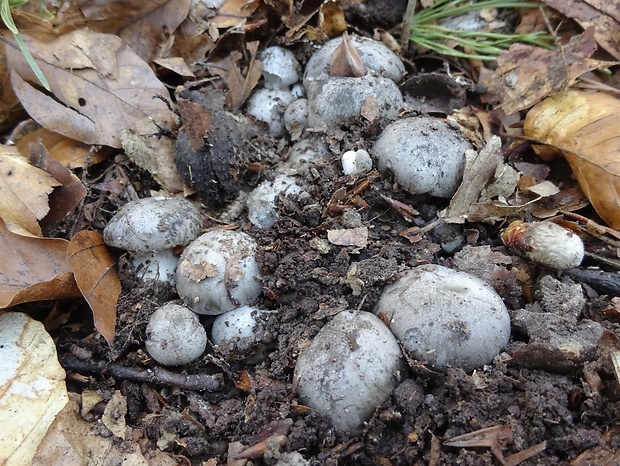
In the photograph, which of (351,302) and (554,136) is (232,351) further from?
(554,136)

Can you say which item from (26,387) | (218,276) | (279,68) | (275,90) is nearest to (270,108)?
(275,90)

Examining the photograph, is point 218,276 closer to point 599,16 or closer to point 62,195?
point 62,195

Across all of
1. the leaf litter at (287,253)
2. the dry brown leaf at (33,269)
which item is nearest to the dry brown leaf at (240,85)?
the leaf litter at (287,253)

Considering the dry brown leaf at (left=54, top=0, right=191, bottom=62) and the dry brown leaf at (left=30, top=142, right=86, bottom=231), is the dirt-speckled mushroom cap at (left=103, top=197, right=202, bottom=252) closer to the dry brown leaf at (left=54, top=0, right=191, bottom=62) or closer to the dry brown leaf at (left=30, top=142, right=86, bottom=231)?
the dry brown leaf at (left=30, top=142, right=86, bottom=231)

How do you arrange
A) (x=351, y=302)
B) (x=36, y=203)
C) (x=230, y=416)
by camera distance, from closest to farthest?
(x=230, y=416), (x=351, y=302), (x=36, y=203)

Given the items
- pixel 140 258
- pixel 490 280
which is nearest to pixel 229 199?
pixel 140 258
